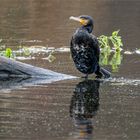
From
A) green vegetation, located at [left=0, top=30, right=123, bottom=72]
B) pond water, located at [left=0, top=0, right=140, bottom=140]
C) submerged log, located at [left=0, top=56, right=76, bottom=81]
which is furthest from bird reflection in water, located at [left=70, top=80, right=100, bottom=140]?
green vegetation, located at [left=0, top=30, right=123, bottom=72]

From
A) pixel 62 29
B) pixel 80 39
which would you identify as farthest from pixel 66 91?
pixel 62 29

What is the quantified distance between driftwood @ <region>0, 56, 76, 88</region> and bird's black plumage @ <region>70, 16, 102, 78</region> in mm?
552

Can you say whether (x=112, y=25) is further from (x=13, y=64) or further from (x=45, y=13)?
(x=13, y=64)

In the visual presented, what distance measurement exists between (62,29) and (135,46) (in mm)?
5036

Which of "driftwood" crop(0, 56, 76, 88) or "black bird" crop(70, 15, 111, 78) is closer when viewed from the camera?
"driftwood" crop(0, 56, 76, 88)

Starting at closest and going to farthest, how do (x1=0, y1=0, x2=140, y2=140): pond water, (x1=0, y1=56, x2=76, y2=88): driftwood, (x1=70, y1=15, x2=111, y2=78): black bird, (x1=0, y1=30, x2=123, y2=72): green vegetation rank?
(x1=0, y1=0, x2=140, y2=140): pond water → (x1=0, y1=56, x2=76, y2=88): driftwood → (x1=70, y1=15, x2=111, y2=78): black bird → (x1=0, y1=30, x2=123, y2=72): green vegetation

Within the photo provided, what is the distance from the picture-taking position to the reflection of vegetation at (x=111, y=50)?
17.0 metres

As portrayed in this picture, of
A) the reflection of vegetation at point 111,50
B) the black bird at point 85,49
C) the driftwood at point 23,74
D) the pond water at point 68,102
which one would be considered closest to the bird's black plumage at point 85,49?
the black bird at point 85,49

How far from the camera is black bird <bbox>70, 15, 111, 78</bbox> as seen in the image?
48.1 feet

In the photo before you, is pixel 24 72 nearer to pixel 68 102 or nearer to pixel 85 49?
pixel 85 49

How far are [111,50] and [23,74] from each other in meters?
5.13

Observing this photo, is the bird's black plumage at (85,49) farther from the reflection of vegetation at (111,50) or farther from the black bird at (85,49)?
the reflection of vegetation at (111,50)

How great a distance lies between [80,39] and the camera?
14648 mm

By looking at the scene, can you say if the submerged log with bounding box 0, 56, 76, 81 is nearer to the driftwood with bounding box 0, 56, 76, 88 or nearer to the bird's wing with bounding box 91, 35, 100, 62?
the driftwood with bounding box 0, 56, 76, 88
